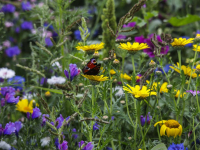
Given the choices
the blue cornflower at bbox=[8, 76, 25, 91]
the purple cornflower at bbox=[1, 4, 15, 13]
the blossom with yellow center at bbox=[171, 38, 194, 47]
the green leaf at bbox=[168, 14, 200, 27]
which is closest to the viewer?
the blossom with yellow center at bbox=[171, 38, 194, 47]

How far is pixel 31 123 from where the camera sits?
3.16 feet

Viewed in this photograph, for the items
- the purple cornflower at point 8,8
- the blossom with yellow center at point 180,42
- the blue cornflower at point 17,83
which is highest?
the purple cornflower at point 8,8

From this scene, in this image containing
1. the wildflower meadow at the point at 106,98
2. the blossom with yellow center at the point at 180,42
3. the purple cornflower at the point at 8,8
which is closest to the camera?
the wildflower meadow at the point at 106,98

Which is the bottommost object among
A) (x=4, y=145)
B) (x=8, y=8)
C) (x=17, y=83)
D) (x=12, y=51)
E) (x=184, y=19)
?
(x=4, y=145)

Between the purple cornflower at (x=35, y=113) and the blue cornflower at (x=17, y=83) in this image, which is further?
the blue cornflower at (x=17, y=83)

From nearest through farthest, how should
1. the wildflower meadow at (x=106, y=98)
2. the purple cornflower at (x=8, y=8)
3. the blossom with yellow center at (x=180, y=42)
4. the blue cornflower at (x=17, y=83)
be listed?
the wildflower meadow at (x=106, y=98)
the blossom with yellow center at (x=180, y=42)
the blue cornflower at (x=17, y=83)
the purple cornflower at (x=8, y=8)

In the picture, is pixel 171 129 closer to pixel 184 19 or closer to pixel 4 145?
pixel 4 145

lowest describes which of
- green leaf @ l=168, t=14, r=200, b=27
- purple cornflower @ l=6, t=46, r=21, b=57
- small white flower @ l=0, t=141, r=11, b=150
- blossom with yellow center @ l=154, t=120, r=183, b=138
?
small white flower @ l=0, t=141, r=11, b=150

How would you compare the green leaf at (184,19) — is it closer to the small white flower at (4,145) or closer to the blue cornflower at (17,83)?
the blue cornflower at (17,83)

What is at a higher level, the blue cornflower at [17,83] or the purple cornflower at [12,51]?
the purple cornflower at [12,51]

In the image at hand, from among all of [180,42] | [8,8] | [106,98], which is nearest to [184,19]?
[180,42]

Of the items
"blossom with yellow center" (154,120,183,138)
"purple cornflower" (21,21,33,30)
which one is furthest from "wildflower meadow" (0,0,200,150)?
"purple cornflower" (21,21,33,30)

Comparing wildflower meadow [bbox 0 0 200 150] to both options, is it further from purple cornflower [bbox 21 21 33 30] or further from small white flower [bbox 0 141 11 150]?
purple cornflower [bbox 21 21 33 30]

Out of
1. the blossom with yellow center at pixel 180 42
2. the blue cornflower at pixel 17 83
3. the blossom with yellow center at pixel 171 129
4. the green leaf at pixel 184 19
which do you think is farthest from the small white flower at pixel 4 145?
the green leaf at pixel 184 19
